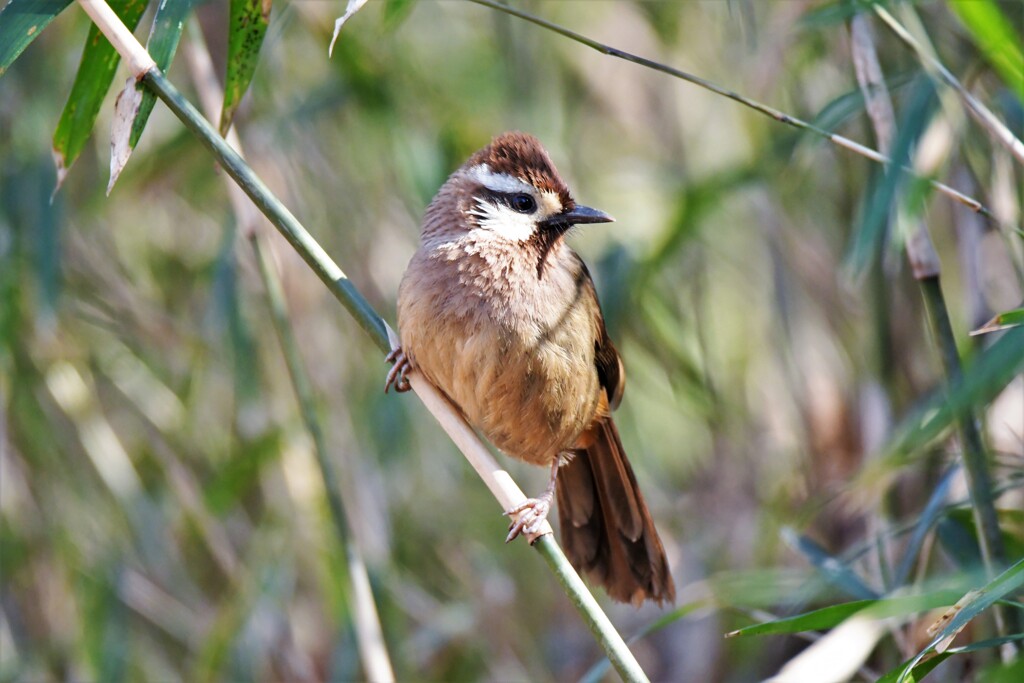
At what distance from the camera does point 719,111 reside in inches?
173

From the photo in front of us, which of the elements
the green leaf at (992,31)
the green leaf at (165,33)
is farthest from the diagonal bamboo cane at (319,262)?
the green leaf at (992,31)

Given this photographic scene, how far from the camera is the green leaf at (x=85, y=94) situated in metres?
2.06

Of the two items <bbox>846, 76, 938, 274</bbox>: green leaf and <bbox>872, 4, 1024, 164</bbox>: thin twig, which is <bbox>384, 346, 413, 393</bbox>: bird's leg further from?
<bbox>872, 4, 1024, 164</bbox>: thin twig

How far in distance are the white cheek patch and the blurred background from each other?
25.6 inches

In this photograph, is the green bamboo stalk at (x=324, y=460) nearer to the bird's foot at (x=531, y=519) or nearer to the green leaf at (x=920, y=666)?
the bird's foot at (x=531, y=519)

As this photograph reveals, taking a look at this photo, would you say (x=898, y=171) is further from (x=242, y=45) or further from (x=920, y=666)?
(x=242, y=45)

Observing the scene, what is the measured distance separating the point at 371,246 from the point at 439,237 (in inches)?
55.2

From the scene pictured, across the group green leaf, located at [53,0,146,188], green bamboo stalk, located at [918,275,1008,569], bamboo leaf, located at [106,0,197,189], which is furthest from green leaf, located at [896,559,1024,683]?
green leaf, located at [53,0,146,188]

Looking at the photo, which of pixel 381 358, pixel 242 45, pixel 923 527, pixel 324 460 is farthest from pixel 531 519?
pixel 381 358

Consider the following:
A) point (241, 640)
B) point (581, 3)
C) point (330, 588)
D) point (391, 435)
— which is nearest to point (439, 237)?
point (391, 435)

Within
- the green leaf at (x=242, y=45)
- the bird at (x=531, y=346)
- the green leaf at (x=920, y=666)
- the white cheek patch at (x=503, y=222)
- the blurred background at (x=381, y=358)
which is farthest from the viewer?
the blurred background at (x=381, y=358)

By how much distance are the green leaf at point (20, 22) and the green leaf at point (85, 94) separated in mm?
211

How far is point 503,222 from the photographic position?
101 inches

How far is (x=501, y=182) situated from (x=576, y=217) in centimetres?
20
